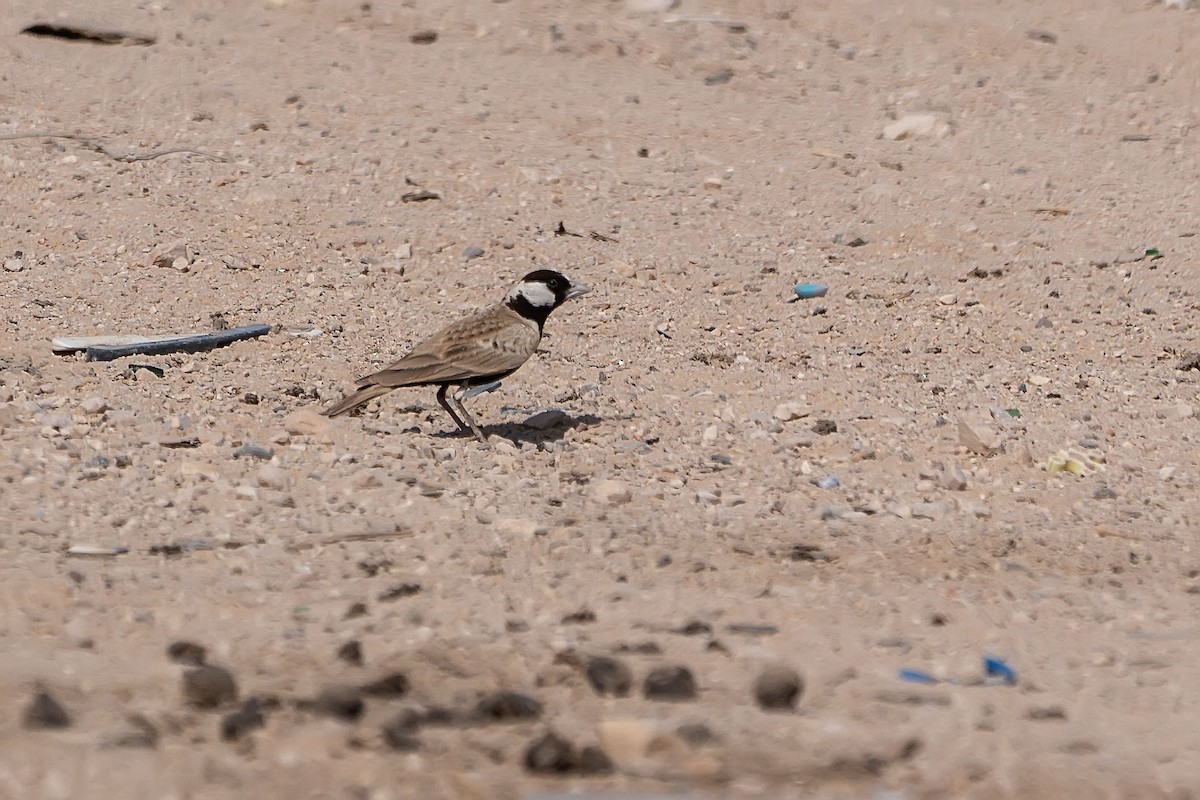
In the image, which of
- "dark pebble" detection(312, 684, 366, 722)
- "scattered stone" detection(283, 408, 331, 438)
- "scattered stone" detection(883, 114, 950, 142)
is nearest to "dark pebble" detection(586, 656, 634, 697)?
"dark pebble" detection(312, 684, 366, 722)

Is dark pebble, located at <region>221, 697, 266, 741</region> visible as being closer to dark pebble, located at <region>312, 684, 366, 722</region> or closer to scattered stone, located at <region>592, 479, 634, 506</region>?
dark pebble, located at <region>312, 684, 366, 722</region>

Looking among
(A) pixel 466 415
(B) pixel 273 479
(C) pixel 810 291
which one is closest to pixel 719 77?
(C) pixel 810 291

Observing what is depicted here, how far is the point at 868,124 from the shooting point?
12.7m

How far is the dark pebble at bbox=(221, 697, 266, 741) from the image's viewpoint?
385 cm

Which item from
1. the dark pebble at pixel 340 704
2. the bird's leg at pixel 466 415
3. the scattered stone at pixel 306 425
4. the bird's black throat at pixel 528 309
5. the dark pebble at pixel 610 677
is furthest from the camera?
the bird's black throat at pixel 528 309

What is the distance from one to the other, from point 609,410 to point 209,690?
11.9 ft

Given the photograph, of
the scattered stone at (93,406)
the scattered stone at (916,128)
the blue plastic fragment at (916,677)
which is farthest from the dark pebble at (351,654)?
the scattered stone at (916,128)

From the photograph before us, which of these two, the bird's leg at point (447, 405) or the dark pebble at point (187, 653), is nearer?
the dark pebble at point (187, 653)

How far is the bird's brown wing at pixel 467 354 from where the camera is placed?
7.10m

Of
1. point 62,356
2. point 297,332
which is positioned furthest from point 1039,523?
point 62,356

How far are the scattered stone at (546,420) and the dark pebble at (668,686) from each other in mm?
3076

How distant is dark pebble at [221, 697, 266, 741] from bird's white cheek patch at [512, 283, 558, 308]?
3952 mm

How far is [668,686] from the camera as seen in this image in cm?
418

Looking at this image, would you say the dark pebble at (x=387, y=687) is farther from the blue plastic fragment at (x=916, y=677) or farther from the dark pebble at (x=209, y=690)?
the blue plastic fragment at (x=916, y=677)
